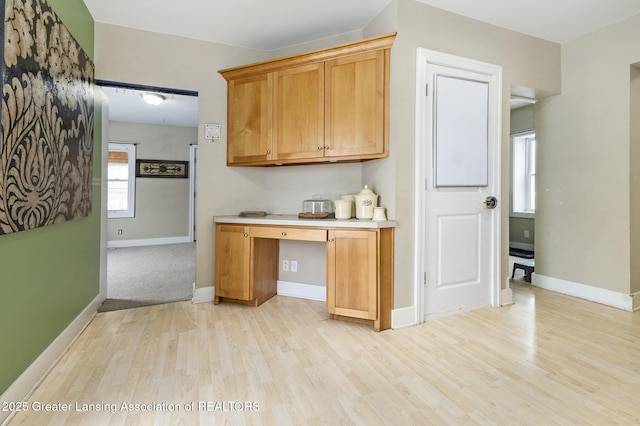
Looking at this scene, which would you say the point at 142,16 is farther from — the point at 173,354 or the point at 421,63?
the point at 173,354

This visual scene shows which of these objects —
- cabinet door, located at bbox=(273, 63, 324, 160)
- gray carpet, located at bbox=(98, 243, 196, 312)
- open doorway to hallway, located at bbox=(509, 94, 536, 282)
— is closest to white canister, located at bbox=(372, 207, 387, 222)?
cabinet door, located at bbox=(273, 63, 324, 160)

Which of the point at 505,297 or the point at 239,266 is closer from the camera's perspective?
the point at 239,266

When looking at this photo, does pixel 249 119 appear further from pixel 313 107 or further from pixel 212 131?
pixel 313 107

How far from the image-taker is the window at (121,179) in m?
6.12

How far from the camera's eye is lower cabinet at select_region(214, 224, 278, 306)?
282 centimetres

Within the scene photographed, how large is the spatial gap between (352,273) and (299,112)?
1.46 meters

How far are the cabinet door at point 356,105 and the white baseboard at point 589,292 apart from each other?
8.43 ft

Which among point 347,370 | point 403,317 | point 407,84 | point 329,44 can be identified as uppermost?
point 329,44

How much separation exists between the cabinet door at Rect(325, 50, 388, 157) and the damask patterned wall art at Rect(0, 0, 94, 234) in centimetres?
180

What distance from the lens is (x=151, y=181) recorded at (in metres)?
6.34

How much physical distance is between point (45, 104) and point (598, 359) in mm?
3588

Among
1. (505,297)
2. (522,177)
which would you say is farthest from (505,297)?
(522,177)

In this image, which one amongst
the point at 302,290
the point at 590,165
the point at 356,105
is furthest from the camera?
the point at 302,290

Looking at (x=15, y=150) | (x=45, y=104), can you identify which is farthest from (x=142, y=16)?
(x=15, y=150)
